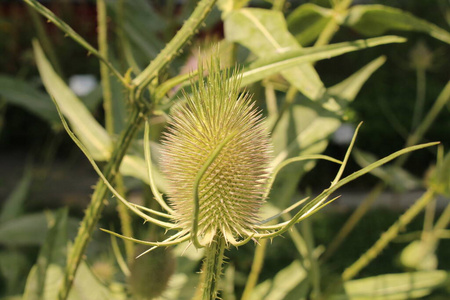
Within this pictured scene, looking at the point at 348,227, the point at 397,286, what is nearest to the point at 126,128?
the point at 397,286

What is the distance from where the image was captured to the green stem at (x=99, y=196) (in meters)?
0.50

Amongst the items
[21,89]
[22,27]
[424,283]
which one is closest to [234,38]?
[424,283]

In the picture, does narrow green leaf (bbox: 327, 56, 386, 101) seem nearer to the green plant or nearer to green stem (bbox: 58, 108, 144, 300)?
the green plant

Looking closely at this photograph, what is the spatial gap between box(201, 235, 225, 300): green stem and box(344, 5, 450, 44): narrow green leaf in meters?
0.44

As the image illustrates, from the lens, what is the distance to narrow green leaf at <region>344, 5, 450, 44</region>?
0.69m

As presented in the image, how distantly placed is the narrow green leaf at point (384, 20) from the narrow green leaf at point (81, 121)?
40 cm

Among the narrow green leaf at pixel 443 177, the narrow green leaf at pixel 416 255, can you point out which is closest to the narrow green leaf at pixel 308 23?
the narrow green leaf at pixel 443 177

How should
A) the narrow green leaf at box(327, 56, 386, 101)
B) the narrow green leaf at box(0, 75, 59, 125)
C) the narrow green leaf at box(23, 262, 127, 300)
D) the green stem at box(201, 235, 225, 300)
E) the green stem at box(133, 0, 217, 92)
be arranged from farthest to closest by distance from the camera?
the narrow green leaf at box(0, 75, 59, 125)
the narrow green leaf at box(327, 56, 386, 101)
the narrow green leaf at box(23, 262, 127, 300)
the green stem at box(133, 0, 217, 92)
the green stem at box(201, 235, 225, 300)

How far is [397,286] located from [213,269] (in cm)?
53

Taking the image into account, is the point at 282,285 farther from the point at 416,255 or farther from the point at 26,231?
the point at 26,231

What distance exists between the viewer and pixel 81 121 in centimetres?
77

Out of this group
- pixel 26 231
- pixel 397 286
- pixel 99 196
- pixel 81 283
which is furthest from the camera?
pixel 26 231

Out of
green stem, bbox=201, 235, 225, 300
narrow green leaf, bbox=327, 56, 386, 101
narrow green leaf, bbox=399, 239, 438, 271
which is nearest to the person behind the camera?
green stem, bbox=201, 235, 225, 300

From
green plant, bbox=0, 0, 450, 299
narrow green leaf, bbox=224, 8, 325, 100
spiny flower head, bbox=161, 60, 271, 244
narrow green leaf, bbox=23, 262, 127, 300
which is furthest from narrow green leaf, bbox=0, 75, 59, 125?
spiny flower head, bbox=161, 60, 271, 244
